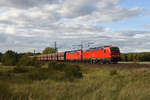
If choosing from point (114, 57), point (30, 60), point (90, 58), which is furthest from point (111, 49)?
point (30, 60)

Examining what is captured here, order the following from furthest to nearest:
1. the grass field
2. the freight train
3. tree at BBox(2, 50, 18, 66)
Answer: tree at BBox(2, 50, 18, 66)
the freight train
the grass field

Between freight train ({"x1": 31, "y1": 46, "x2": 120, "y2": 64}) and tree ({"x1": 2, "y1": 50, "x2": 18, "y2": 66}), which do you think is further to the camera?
tree ({"x1": 2, "y1": 50, "x2": 18, "y2": 66})

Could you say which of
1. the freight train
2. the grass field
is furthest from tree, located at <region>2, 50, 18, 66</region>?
the grass field

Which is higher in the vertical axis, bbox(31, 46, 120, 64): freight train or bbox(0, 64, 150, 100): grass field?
bbox(31, 46, 120, 64): freight train

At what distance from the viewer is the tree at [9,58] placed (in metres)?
37.0

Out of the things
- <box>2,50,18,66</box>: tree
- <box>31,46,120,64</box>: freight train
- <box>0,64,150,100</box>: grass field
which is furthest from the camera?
<box>2,50,18,66</box>: tree

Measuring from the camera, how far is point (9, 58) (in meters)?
38.3

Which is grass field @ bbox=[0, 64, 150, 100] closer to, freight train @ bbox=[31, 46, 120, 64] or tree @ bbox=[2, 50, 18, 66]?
freight train @ bbox=[31, 46, 120, 64]

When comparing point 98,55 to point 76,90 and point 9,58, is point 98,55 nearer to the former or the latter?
point 9,58

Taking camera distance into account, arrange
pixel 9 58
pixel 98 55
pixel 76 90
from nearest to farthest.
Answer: pixel 76 90 → pixel 98 55 → pixel 9 58

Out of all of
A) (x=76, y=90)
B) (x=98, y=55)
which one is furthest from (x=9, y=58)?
(x=76, y=90)

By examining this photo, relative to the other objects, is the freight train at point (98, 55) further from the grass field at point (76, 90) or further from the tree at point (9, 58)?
the tree at point (9, 58)

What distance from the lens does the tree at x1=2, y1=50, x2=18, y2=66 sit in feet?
121

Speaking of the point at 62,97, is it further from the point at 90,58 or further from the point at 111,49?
the point at 90,58
